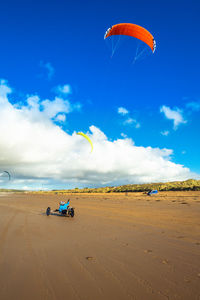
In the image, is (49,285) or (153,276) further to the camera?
(153,276)

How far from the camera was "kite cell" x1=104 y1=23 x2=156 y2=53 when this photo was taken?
16.8 metres

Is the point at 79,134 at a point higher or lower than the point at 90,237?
higher

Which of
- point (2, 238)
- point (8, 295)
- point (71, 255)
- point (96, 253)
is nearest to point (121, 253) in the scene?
point (96, 253)

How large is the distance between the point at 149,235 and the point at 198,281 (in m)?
4.22

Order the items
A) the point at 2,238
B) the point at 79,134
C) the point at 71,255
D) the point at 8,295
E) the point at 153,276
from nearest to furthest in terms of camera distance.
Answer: the point at 8,295
the point at 153,276
the point at 71,255
the point at 2,238
the point at 79,134

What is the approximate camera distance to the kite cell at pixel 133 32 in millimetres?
16844

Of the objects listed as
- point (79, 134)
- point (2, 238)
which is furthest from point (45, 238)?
point (79, 134)

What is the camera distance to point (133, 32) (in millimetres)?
17141

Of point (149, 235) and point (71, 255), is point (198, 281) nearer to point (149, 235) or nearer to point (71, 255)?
point (71, 255)

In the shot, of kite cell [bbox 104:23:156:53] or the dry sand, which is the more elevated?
kite cell [bbox 104:23:156:53]

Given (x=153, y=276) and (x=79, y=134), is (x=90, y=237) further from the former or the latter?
(x=79, y=134)

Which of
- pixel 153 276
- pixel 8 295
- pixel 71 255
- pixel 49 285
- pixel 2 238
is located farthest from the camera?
pixel 2 238

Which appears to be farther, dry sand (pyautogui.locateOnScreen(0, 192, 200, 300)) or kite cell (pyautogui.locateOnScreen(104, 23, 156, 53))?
kite cell (pyautogui.locateOnScreen(104, 23, 156, 53))

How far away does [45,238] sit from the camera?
7680 millimetres
